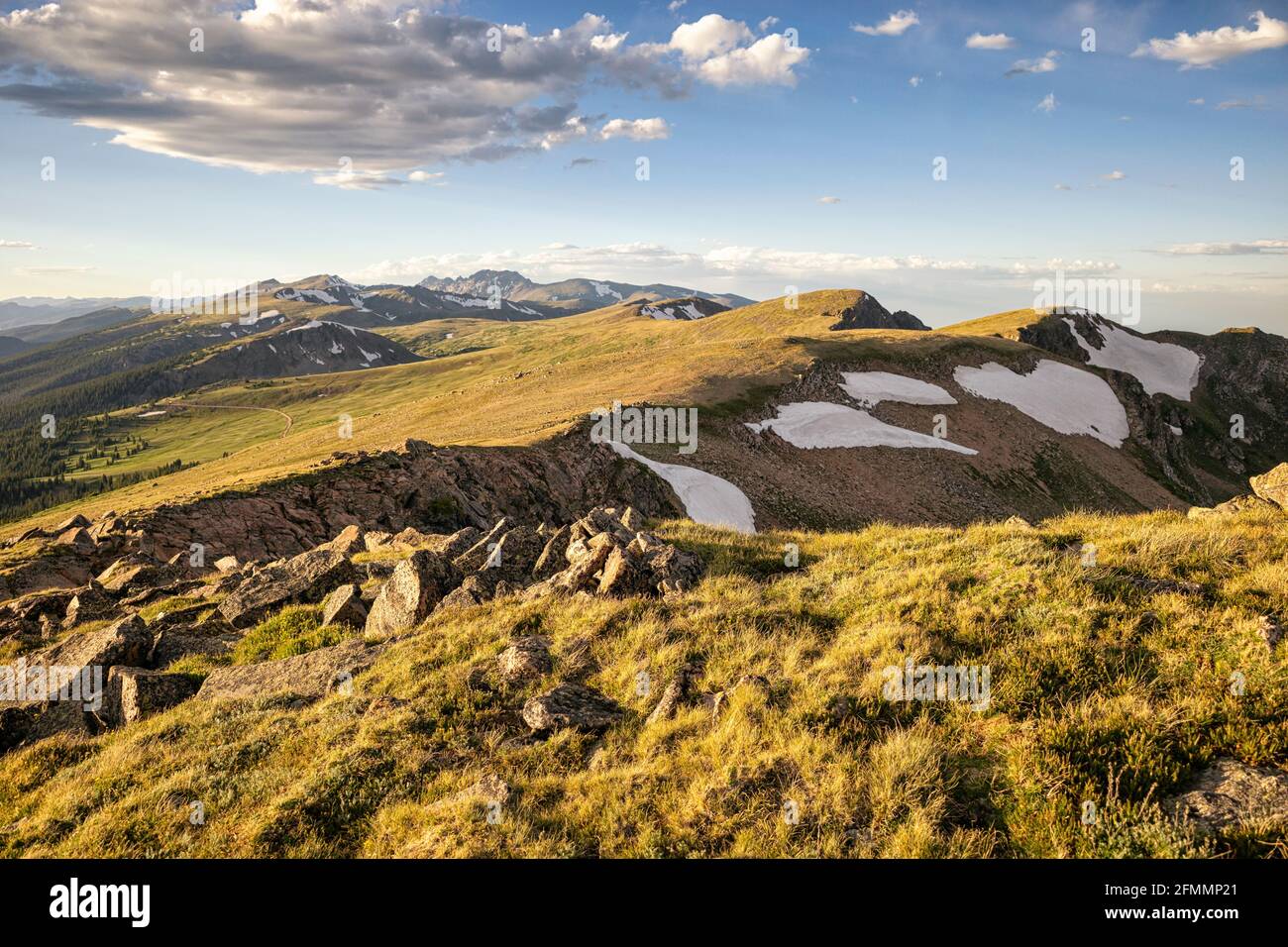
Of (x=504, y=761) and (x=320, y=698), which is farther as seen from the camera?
(x=320, y=698)

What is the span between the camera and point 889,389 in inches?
2265

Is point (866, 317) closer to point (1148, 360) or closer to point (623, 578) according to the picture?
point (1148, 360)

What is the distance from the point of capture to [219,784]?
29.6 feet

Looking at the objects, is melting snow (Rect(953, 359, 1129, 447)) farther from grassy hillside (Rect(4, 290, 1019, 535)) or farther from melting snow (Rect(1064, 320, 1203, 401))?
melting snow (Rect(1064, 320, 1203, 401))

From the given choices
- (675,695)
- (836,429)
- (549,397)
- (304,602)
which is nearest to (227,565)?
(304,602)

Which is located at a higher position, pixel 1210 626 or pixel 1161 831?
pixel 1210 626

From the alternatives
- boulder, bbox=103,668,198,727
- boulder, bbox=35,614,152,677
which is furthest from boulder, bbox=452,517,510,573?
boulder, bbox=35,614,152,677

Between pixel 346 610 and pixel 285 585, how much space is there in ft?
10.5

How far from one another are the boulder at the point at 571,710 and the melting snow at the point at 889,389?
49596 millimetres

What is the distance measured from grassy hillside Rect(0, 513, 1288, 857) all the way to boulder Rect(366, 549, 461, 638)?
3.74 ft
